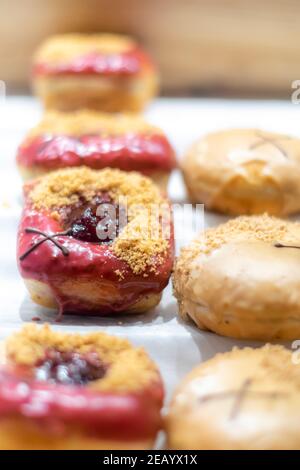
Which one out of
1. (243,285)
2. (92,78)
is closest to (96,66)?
(92,78)

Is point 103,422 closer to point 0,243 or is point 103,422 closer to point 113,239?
point 113,239

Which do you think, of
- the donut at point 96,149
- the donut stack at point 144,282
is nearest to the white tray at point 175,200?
the donut stack at point 144,282

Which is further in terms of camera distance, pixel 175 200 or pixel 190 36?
pixel 190 36

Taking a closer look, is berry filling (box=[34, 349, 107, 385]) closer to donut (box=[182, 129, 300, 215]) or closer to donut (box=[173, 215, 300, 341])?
donut (box=[173, 215, 300, 341])

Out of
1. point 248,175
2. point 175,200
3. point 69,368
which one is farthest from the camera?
point 175,200

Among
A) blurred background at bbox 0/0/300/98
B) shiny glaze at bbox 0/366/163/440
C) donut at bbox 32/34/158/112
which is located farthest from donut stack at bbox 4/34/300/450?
blurred background at bbox 0/0/300/98

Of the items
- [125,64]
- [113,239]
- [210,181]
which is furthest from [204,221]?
[125,64]

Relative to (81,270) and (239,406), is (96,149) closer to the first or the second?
(81,270)
